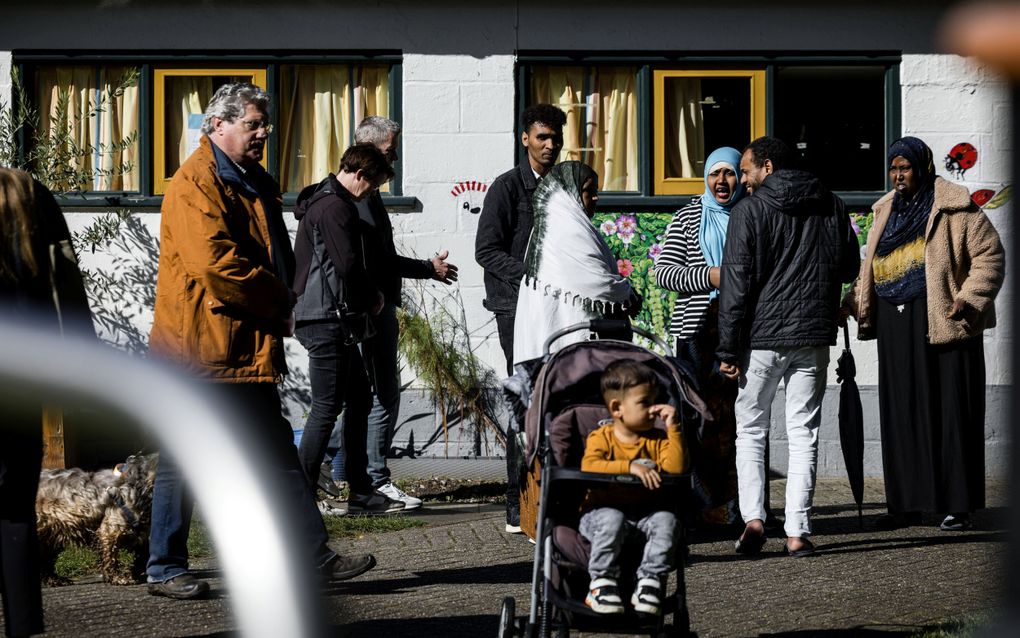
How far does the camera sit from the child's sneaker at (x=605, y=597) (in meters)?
4.54

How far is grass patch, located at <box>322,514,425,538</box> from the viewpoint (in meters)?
7.93

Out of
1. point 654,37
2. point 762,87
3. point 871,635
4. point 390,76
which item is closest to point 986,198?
point 762,87

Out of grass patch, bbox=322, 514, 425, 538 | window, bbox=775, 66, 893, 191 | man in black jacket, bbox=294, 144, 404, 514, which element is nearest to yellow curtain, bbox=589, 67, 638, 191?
window, bbox=775, 66, 893, 191

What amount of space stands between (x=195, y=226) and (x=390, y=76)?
501 cm

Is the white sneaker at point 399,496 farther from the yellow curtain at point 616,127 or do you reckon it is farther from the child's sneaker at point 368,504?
the yellow curtain at point 616,127

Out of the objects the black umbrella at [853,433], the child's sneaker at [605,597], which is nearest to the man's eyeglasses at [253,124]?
the child's sneaker at [605,597]

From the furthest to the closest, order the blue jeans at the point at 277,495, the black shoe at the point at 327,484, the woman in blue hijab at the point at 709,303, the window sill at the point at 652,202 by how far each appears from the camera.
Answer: the window sill at the point at 652,202 < the black shoe at the point at 327,484 < the woman in blue hijab at the point at 709,303 < the blue jeans at the point at 277,495

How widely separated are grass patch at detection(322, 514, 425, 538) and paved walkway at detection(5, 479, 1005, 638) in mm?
119

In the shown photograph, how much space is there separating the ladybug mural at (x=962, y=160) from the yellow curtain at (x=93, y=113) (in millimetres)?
Result: 5950

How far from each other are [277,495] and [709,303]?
18.8 feet

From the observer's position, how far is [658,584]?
4.61 meters

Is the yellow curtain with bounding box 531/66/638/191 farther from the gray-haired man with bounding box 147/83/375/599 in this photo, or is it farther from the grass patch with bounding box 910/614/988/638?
the grass patch with bounding box 910/614/988/638

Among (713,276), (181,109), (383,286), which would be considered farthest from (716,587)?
(181,109)

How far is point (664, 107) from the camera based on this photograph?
10609mm
